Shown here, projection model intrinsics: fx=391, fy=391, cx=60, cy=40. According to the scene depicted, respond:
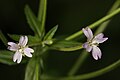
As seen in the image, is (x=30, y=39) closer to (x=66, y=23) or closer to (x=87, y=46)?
(x=87, y=46)

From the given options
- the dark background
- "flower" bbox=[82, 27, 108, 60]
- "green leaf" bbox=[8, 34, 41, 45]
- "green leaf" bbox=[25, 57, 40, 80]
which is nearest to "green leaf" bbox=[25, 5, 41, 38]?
"green leaf" bbox=[8, 34, 41, 45]

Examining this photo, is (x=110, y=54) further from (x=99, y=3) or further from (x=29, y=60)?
(x=29, y=60)

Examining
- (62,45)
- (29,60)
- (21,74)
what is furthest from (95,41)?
(21,74)

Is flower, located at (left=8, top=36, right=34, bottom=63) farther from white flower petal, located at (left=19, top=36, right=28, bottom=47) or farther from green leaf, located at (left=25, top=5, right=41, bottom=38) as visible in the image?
green leaf, located at (left=25, top=5, right=41, bottom=38)

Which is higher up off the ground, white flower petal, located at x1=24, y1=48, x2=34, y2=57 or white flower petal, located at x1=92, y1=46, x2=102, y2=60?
white flower petal, located at x1=24, y1=48, x2=34, y2=57

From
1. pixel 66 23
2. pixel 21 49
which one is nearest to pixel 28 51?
pixel 21 49

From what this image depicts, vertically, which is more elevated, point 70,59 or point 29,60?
point 70,59

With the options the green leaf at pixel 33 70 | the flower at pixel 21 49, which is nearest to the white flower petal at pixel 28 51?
the flower at pixel 21 49
